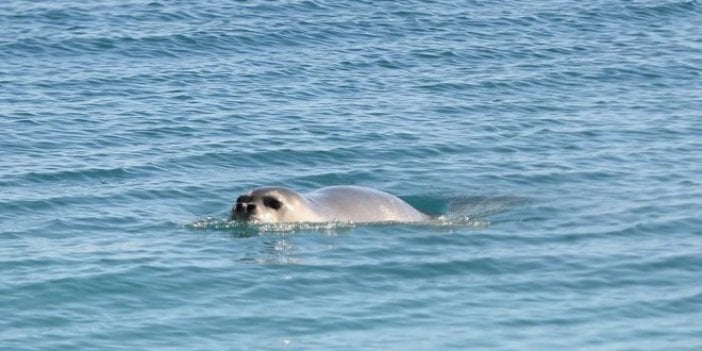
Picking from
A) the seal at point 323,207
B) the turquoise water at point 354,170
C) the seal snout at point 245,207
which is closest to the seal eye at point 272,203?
the seal at point 323,207

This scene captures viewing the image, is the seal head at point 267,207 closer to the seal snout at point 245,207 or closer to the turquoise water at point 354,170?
the seal snout at point 245,207

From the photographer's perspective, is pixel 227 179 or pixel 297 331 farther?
pixel 227 179

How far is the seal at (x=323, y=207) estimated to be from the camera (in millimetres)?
16547

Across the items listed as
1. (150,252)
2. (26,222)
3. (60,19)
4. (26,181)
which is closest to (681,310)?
(150,252)

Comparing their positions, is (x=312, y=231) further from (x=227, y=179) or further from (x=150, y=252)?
(x=227, y=179)

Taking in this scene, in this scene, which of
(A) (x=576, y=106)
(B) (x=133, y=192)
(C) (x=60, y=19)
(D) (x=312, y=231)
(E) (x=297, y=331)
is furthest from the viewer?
(C) (x=60, y=19)

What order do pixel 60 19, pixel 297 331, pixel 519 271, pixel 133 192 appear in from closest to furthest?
pixel 297 331
pixel 519 271
pixel 133 192
pixel 60 19

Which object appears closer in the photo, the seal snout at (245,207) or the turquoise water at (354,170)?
the turquoise water at (354,170)

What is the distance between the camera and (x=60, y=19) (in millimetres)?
32031

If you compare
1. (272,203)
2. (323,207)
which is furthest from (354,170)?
(272,203)

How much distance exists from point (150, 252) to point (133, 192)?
301 centimetres

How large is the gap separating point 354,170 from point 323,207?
357 centimetres

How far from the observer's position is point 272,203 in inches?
652

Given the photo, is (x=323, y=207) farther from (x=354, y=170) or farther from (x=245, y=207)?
(x=354, y=170)
